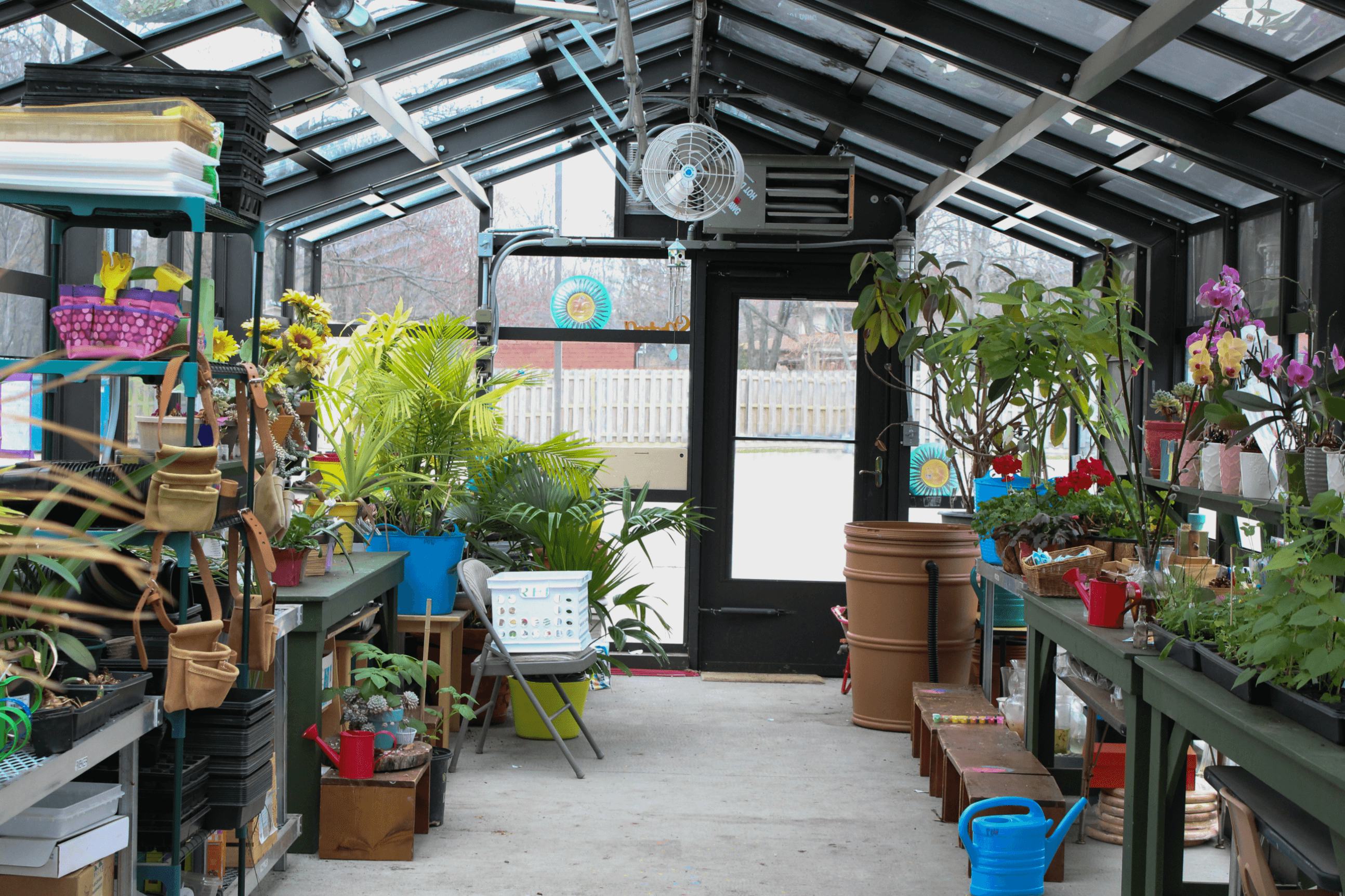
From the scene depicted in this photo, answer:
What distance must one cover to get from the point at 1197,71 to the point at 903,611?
263cm

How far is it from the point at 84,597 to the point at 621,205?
4.49 m

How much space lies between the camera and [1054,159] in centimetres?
520

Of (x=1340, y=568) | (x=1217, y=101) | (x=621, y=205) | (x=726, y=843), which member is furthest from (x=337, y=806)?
(x=621, y=205)

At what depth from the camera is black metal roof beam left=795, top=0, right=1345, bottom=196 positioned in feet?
12.7

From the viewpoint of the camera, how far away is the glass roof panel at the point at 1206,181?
4.43m

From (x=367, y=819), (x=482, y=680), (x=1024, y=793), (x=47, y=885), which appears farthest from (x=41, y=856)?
(x=482, y=680)

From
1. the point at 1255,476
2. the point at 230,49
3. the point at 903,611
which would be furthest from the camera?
the point at 903,611

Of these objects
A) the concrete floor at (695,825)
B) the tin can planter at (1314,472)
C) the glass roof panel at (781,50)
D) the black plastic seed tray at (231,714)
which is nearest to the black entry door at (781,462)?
the concrete floor at (695,825)

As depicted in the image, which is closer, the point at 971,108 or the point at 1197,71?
the point at 1197,71

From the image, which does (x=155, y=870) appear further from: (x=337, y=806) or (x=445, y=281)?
(x=445, y=281)

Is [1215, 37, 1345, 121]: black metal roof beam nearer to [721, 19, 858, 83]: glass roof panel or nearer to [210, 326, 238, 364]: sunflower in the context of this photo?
[721, 19, 858, 83]: glass roof panel

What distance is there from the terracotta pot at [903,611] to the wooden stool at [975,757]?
3.39ft

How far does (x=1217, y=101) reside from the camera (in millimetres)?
3869

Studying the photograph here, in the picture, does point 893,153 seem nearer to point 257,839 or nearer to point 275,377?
point 275,377
